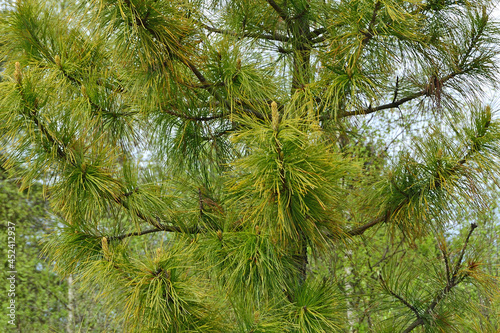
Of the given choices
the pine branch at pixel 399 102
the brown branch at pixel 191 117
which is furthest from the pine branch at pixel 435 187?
the brown branch at pixel 191 117

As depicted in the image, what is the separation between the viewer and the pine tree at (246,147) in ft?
4.47

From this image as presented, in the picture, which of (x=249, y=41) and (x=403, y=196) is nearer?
(x=403, y=196)

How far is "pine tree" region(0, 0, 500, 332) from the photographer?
4.47 feet

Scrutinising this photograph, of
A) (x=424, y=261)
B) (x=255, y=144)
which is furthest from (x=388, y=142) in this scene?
(x=255, y=144)

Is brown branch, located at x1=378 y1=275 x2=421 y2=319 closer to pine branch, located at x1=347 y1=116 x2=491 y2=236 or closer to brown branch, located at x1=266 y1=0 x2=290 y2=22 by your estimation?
pine branch, located at x1=347 y1=116 x2=491 y2=236

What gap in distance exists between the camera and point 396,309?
181 centimetres

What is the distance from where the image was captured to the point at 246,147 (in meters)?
1.70

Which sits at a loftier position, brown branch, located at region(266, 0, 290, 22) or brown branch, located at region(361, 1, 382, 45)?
brown branch, located at region(266, 0, 290, 22)

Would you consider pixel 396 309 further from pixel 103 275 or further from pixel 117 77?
pixel 117 77

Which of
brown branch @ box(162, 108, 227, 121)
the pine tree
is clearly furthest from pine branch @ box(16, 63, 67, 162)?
brown branch @ box(162, 108, 227, 121)

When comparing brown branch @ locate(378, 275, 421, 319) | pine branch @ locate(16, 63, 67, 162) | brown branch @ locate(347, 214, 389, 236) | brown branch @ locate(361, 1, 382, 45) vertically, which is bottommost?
brown branch @ locate(378, 275, 421, 319)

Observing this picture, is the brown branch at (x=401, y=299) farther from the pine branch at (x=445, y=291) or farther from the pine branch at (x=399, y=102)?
the pine branch at (x=399, y=102)

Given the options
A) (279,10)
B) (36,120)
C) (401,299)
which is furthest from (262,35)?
(401,299)

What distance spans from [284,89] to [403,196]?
0.62 m
